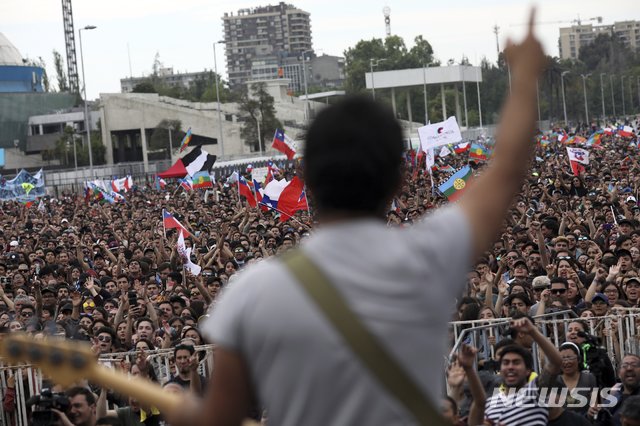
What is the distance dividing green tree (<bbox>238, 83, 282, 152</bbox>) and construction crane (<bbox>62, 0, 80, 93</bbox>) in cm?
4428

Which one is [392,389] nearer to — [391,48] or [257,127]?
[257,127]

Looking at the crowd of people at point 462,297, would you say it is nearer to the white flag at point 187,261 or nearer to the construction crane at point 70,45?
the white flag at point 187,261

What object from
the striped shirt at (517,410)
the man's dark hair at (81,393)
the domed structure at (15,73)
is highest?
the domed structure at (15,73)

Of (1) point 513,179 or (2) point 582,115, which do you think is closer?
(1) point 513,179

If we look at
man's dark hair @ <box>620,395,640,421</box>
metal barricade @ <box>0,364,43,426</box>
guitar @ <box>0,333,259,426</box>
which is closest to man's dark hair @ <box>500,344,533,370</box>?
man's dark hair @ <box>620,395,640,421</box>

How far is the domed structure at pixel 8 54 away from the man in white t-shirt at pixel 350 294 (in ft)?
363

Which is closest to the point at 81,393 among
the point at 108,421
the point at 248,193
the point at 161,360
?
the point at 108,421

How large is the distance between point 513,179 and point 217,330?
66cm

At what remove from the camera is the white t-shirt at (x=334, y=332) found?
225 centimetres

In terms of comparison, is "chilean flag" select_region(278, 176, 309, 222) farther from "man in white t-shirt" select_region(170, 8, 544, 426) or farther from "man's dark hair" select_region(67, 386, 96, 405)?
"man in white t-shirt" select_region(170, 8, 544, 426)

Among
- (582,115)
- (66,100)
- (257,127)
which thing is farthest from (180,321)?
(582,115)

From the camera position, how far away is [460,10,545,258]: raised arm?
97.0 inches

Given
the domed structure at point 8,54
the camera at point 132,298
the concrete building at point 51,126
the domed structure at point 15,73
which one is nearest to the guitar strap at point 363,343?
the camera at point 132,298

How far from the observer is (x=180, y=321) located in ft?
36.7
